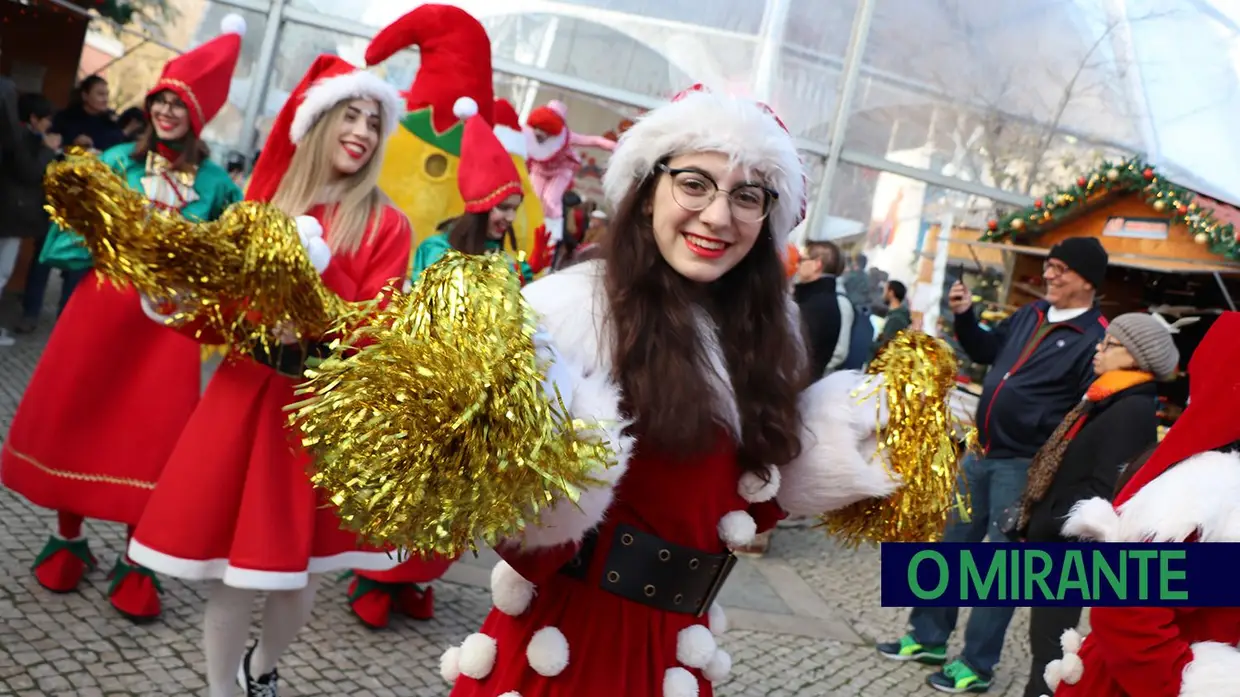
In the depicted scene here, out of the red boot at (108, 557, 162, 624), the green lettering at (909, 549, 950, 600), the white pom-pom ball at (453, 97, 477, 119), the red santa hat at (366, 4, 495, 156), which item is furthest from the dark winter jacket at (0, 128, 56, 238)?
the green lettering at (909, 549, 950, 600)

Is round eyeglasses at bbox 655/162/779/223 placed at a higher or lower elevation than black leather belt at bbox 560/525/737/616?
higher

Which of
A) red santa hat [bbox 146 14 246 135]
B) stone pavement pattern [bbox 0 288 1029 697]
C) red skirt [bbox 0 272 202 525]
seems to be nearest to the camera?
stone pavement pattern [bbox 0 288 1029 697]

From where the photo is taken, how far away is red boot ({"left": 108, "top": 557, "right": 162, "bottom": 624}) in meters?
3.96

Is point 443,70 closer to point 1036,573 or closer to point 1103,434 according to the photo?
point 1103,434

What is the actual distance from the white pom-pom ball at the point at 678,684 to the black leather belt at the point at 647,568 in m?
0.11

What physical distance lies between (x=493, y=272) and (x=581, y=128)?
9.82m

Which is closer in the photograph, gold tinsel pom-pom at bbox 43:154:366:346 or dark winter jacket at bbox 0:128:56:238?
gold tinsel pom-pom at bbox 43:154:366:346

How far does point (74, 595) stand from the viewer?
4.09 meters

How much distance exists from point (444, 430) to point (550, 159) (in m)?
7.74

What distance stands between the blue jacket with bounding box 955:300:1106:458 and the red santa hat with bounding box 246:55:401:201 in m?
2.92

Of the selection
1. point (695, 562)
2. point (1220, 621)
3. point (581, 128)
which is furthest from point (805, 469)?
point (581, 128)

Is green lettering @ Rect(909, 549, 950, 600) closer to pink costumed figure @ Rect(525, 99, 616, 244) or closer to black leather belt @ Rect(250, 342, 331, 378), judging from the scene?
black leather belt @ Rect(250, 342, 331, 378)

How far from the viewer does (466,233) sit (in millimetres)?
5129

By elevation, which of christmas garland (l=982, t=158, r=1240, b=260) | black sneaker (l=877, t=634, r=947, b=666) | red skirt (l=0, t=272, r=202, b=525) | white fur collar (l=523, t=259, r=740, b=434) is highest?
christmas garland (l=982, t=158, r=1240, b=260)
